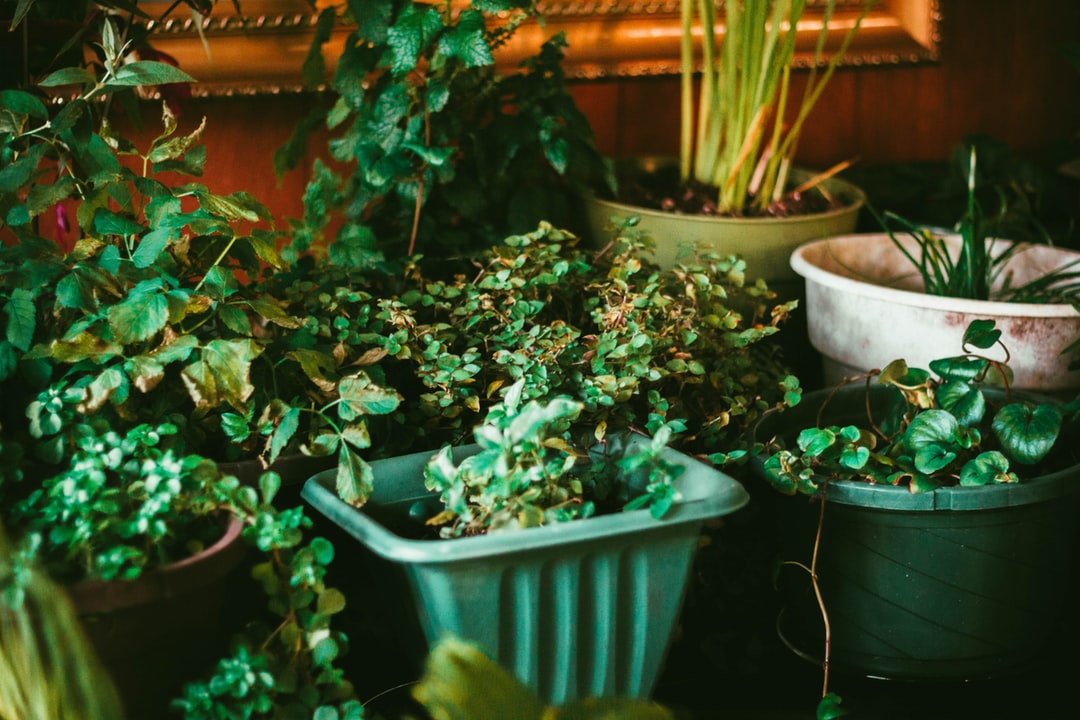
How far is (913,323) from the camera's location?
1512 mm

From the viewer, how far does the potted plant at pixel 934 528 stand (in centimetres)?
121

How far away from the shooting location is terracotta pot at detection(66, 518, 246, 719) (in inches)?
33.8

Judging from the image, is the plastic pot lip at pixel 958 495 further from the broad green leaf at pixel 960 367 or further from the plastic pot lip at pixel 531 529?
the plastic pot lip at pixel 531 529

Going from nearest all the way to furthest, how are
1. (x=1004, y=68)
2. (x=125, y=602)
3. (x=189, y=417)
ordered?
1. (x=125, y=602)
2. (x=189, y=417)
3. (x=1004, y=68)

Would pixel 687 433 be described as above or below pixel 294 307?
below

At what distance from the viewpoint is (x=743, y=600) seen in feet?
4.75

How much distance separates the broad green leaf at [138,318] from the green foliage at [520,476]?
0.29 metres

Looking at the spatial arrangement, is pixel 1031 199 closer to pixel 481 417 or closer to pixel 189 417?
pixel 481 417

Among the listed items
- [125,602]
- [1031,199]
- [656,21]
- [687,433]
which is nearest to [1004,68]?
[1031,199]

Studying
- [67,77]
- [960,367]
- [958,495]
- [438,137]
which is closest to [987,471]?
[958,495]

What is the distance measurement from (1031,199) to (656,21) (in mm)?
838

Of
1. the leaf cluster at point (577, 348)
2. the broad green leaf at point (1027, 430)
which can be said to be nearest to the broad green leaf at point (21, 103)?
the leaf cluster at point (577, 348)

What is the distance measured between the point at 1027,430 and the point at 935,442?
0.11 meters

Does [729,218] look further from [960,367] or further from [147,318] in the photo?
[147,318]
